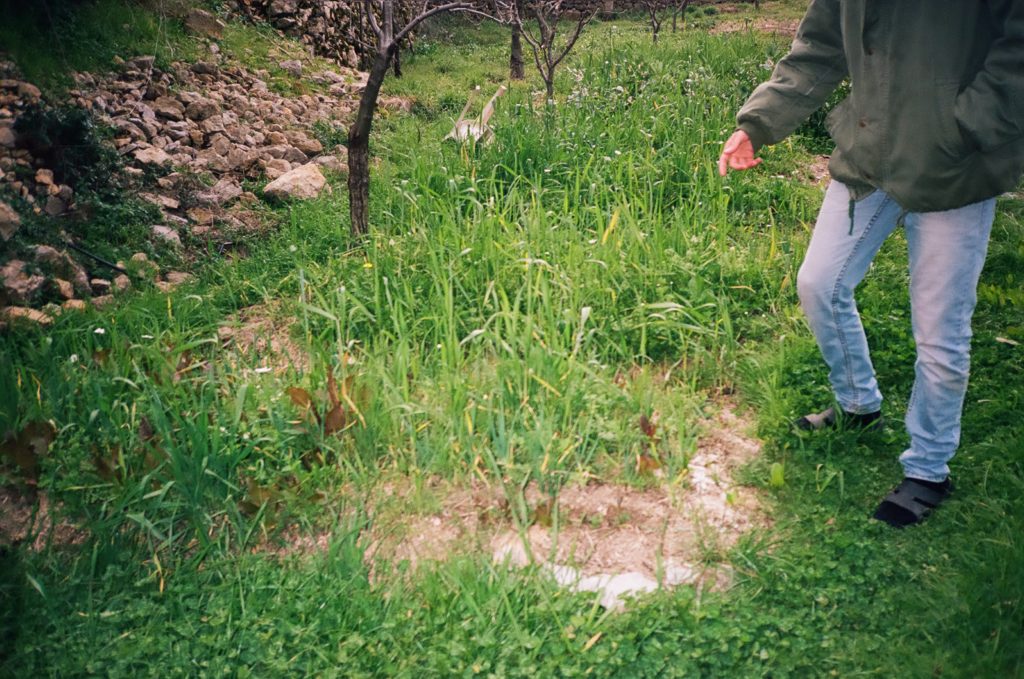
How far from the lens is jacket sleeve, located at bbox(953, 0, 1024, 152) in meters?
2.09

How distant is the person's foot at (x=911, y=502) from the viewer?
2547mm

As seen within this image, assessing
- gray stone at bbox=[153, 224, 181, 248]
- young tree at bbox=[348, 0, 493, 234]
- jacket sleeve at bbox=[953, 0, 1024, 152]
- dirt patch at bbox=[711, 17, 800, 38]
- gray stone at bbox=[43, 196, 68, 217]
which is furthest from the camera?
dirt patch at bbox=[711, 17, 800, 38]

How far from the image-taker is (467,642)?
223cm

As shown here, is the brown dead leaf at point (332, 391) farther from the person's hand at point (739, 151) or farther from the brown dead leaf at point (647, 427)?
the person's hand at point (739, 151)

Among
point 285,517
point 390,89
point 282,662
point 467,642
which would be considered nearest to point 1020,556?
point 467,642

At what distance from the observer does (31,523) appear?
2713mm

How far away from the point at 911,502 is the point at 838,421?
1.49 feet

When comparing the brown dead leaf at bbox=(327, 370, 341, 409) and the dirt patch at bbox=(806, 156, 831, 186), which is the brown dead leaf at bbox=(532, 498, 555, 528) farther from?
the dirt patch at bbox=(806, 156, 831, 186)

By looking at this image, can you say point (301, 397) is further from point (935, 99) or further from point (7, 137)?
point (7, 137)

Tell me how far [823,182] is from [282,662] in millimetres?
4740

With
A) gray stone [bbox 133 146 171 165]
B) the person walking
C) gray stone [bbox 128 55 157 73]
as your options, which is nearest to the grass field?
the person walking

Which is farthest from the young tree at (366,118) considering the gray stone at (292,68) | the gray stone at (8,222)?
the gray stone at (292,68)

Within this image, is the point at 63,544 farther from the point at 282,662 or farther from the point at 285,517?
the point at 282,662

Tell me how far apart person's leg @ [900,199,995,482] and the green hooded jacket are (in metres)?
0.08
